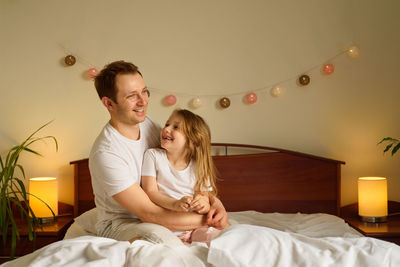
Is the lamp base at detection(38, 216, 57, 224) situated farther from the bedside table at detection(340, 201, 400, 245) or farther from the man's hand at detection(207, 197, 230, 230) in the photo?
the bedside table at detection(340, 201, 400, 245)

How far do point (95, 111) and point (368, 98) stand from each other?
1838 mm

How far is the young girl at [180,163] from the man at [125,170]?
0.06 m

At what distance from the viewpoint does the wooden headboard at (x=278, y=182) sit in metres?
3.07

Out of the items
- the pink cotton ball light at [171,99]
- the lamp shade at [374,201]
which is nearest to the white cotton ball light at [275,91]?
the pink cotton ball light at [171,99]

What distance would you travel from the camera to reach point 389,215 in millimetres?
3043

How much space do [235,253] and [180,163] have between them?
91 centimetres

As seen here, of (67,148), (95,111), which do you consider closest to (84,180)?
(67,148)

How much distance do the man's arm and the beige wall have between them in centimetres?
135

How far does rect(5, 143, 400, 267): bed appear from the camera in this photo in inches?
49.9

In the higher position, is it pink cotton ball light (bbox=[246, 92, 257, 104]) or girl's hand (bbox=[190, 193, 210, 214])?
pink cotton ball light (bbox=[246, 92, 257, 104])

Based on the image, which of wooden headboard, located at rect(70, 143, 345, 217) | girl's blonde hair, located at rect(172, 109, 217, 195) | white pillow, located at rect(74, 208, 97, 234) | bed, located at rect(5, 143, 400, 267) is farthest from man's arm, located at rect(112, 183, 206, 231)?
wooden headboard, located at rect(70, 143, 345, 217)

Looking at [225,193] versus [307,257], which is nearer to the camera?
[307,257]

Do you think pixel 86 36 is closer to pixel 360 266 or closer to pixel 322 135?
pixel 322 135

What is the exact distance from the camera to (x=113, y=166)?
193 cm
